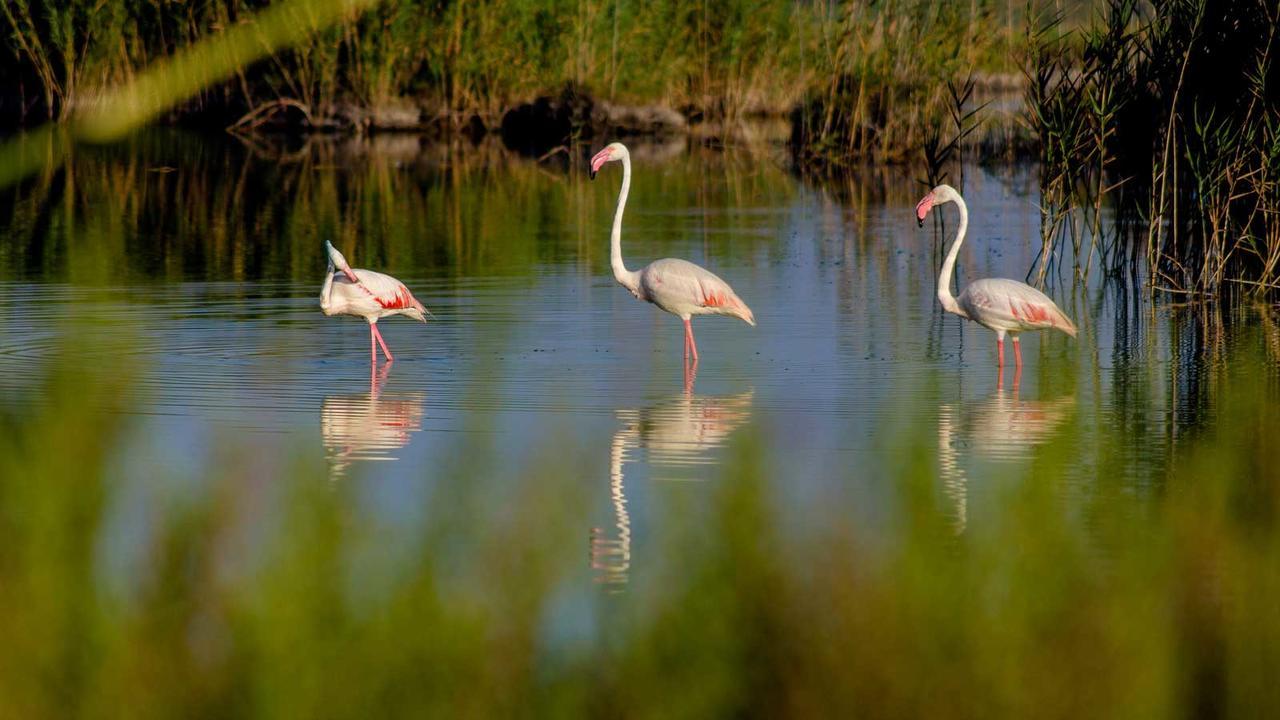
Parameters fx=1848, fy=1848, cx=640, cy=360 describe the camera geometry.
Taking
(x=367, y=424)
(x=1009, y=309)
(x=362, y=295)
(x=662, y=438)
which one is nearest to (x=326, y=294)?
(x=362, y=295)

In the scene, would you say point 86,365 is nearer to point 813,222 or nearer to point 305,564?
point 305,564

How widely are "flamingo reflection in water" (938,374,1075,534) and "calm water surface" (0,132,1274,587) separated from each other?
0.03 metres

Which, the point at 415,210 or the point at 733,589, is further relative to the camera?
the point at 415,210

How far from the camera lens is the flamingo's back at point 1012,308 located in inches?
413

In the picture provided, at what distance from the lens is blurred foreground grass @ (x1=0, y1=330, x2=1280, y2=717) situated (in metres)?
2.98

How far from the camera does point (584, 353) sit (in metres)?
11.2

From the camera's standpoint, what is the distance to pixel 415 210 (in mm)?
20609

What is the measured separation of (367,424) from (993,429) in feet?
9.76

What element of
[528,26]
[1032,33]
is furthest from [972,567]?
[528,26]

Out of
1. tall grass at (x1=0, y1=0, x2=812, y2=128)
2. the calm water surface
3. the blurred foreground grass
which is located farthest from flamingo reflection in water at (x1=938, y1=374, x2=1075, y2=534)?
tall grass at (x1=0, y1=0, x2=812, y2=128)

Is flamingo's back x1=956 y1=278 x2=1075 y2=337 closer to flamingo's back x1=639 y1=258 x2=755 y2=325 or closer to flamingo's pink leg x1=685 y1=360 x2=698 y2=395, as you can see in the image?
flamingo's back x1=639 y1=258 x2=755 y2=325

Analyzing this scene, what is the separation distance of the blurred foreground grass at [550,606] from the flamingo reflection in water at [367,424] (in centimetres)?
414

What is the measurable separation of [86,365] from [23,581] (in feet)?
1.87

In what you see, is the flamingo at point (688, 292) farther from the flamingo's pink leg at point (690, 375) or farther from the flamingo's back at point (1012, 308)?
the flamingo's back at point (1012, 308)
